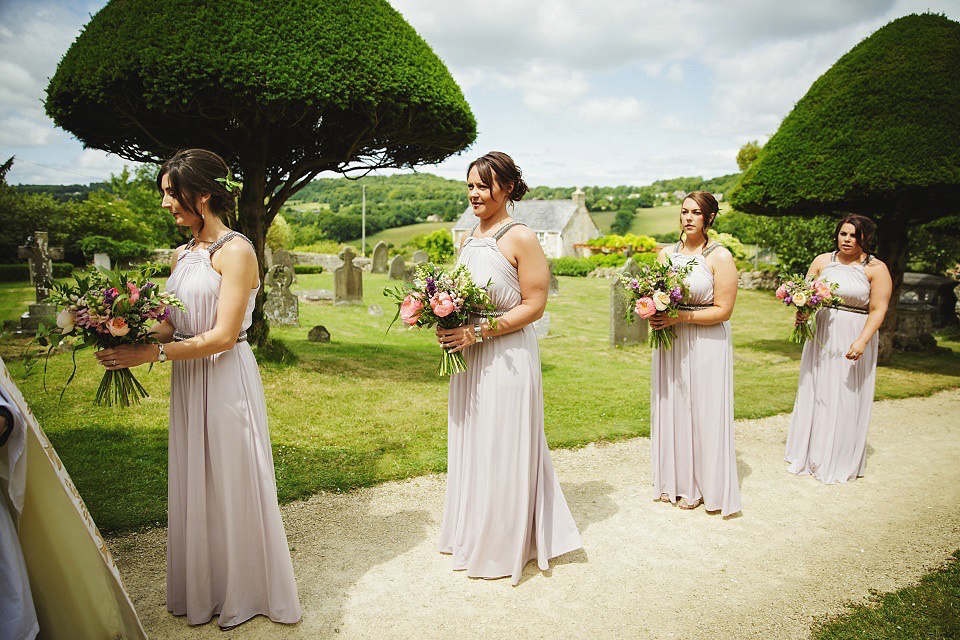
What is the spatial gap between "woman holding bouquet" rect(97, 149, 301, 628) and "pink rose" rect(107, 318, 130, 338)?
0.20 m

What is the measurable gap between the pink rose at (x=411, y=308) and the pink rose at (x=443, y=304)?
14 centimetres

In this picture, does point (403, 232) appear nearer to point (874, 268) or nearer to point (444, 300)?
point (874, 268)

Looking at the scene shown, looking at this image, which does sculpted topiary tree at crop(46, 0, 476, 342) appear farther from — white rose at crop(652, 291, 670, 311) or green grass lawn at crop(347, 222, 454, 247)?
green grass lawn at crop(347, 222, 454, 247)

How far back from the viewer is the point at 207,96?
7.89 metres

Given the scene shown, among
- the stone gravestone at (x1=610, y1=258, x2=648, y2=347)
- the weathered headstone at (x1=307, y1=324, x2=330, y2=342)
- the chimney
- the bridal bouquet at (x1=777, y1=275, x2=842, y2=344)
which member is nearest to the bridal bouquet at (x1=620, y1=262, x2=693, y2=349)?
the bridal bouquet at (x1=777, y1=275, x2=842, y2=344)

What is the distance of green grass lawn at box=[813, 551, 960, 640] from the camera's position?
11.7ft

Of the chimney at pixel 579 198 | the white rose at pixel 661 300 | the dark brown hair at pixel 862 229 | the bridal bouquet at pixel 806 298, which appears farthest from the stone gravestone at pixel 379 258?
the chimney at pixel 579 198

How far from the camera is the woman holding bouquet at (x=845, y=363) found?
6238 millimetres

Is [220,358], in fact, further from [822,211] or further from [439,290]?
[822,211]

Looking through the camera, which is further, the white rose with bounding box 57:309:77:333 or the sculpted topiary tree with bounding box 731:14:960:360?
the sculpted topiary tree with bounding box 731:14:960:360

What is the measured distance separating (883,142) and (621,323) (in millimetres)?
6352

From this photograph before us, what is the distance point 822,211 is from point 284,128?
11292mm

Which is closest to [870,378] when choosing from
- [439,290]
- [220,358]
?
[439,290]

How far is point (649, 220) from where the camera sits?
7825 cm
